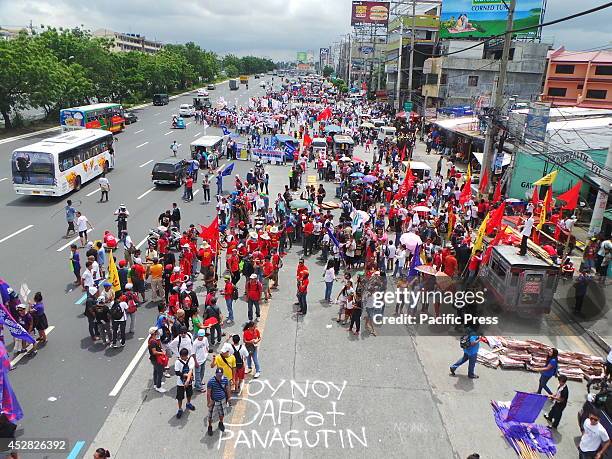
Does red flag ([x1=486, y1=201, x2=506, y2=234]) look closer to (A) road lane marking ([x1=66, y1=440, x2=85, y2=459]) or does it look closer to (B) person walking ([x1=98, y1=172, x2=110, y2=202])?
(A) road lane marking ([x1=66, y1=440, x2=85, y2=459])

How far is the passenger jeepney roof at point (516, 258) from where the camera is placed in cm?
1317

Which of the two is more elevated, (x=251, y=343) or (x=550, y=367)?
(x=251, y=343)

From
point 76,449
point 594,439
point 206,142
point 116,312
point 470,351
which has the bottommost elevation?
point 76,449

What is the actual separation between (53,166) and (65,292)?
11.5 metres

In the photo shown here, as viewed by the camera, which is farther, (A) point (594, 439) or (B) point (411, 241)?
(B) point (411, 241)

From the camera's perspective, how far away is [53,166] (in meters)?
23.3

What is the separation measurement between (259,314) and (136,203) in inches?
554

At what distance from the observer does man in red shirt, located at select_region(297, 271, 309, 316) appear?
13.0 meters

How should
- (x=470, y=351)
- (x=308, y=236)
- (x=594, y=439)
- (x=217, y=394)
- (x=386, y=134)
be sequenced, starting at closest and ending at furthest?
(x=594, y=439)
(x=217, y=394)
(x=470, y=351)
(x=308, y=236)
(x=386, y=134)

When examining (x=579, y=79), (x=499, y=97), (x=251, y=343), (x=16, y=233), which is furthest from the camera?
(x=579, y=79)

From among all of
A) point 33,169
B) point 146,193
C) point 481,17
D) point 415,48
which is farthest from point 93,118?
point 415,48

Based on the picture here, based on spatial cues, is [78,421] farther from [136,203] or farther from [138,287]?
[136,203]

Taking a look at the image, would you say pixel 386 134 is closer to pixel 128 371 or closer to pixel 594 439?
pixel 128 371

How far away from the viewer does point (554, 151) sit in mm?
24203
